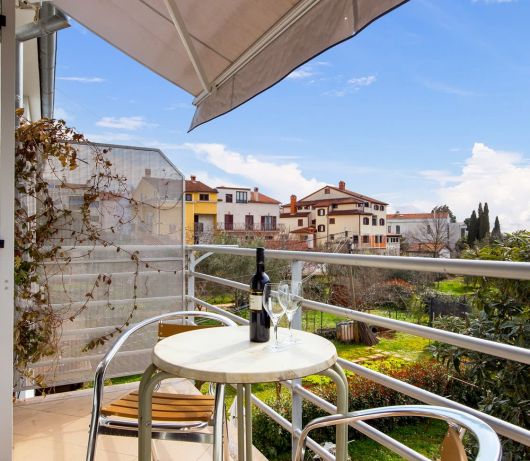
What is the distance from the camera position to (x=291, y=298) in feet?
4.82

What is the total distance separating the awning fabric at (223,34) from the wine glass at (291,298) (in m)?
0.83

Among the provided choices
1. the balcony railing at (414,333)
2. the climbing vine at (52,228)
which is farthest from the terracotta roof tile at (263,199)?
the balcony railing at (414,333)

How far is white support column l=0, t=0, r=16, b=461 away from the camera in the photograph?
2.13 m

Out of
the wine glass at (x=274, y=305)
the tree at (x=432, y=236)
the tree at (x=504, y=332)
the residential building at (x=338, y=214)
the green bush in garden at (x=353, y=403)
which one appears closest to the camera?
the wine glass at (x=274, y=305)

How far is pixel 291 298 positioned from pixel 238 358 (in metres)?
0.31

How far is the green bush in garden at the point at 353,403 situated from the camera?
6.42 m

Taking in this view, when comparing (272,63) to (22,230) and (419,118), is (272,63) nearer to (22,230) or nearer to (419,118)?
(22,230)

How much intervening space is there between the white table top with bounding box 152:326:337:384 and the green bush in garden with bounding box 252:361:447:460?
5.06 metres

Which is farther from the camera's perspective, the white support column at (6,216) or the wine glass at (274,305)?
the white support column at (6,216)

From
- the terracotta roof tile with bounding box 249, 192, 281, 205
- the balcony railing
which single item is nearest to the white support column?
the balcony railing

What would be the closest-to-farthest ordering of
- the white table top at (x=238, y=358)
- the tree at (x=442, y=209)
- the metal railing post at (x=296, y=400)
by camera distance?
the white table top at (x=238, y=358), the metal railing post at (x=296, y=400), the tree at (x=442, y=209)

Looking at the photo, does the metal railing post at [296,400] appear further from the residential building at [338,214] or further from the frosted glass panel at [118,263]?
the residential building at [338,214]

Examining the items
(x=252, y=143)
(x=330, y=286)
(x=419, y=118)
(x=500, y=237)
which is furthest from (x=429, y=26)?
(x=500, y=237)

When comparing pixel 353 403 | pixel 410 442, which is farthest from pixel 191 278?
pixel 410 442
